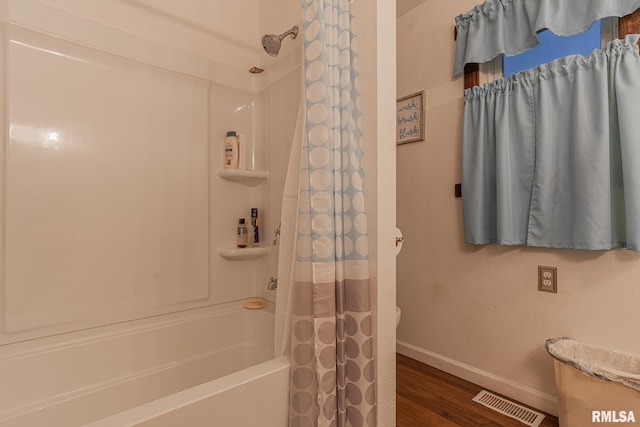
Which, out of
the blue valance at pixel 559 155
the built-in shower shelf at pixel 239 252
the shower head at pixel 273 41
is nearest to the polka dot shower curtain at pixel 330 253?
the shower head at pixel 273 41

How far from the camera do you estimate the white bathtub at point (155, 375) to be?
0.90 metres

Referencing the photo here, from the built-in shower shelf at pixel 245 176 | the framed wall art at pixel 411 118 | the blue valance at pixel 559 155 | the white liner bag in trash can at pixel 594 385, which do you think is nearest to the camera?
the white liner bag in trash can at pixel 594 385

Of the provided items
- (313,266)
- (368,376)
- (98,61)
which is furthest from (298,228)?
(98,61)

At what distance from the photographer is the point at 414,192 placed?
7.30ft

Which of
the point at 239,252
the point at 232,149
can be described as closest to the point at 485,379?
the point at 239,252

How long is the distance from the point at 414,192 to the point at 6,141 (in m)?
2.16

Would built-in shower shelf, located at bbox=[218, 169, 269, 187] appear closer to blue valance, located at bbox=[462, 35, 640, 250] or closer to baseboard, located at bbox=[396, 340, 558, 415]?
blue valance, located at bbox=[462, 35, 640, 250]

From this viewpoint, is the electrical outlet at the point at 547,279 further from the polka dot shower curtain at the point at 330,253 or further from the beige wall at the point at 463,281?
the polka dot shower curtain at the point at 330,253

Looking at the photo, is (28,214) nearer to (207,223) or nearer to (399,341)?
(207,223)

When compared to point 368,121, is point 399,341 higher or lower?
lower

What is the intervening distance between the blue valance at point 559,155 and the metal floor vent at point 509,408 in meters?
0.84

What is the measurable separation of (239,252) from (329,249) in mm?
851

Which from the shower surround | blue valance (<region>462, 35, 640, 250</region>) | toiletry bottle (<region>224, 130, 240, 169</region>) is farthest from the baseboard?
toiletry bottle (<region>224, 130, 240, 169</region>)

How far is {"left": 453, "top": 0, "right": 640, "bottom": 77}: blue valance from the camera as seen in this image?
139 cm
